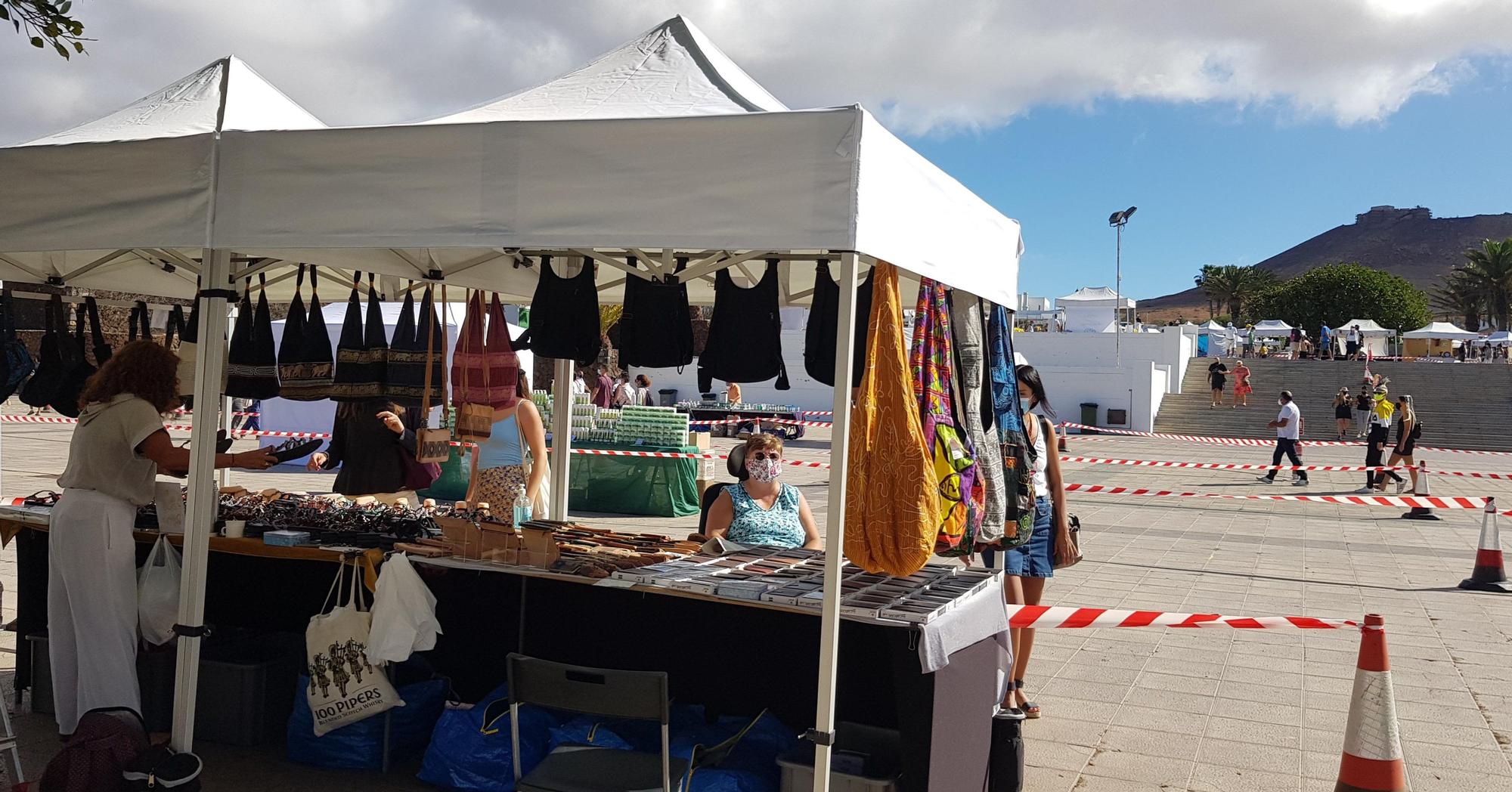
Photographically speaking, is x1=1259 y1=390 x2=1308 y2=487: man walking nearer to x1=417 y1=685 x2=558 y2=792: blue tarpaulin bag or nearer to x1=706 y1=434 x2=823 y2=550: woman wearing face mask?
x1=706 y1=434 x2=823 y2=550: woman wearing face mask

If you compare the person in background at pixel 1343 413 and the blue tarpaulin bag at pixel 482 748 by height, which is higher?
the person in background at pixel 1343 413

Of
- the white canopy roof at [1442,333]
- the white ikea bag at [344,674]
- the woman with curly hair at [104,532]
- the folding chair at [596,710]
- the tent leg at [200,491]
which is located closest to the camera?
the folding chair at [596,710]

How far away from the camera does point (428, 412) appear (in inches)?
243

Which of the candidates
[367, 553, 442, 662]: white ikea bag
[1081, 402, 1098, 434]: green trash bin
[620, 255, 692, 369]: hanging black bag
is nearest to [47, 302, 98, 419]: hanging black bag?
[367, 553, 442, 662]: white ikea bag

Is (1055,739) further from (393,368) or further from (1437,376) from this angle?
(1437,376)

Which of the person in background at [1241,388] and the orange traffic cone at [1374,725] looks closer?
the orange traffic cone at [1374,725]

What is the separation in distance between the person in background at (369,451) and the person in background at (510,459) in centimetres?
55

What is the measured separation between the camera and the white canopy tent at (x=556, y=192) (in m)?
3.43

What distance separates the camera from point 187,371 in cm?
616

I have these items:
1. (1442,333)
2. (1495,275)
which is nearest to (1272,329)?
(1442,333)

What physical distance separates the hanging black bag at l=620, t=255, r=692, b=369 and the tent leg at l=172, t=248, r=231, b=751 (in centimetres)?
193

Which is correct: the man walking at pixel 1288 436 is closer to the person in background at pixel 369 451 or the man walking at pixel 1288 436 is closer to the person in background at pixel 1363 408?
the person in background at pixel 1363 408

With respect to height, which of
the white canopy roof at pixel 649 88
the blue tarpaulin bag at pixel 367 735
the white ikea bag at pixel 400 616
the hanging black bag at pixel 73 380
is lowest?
the blue tarpaulin bag at pixel 367 735

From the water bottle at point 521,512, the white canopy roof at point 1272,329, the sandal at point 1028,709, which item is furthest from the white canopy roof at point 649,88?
the white canopy roof at point 1272,329
